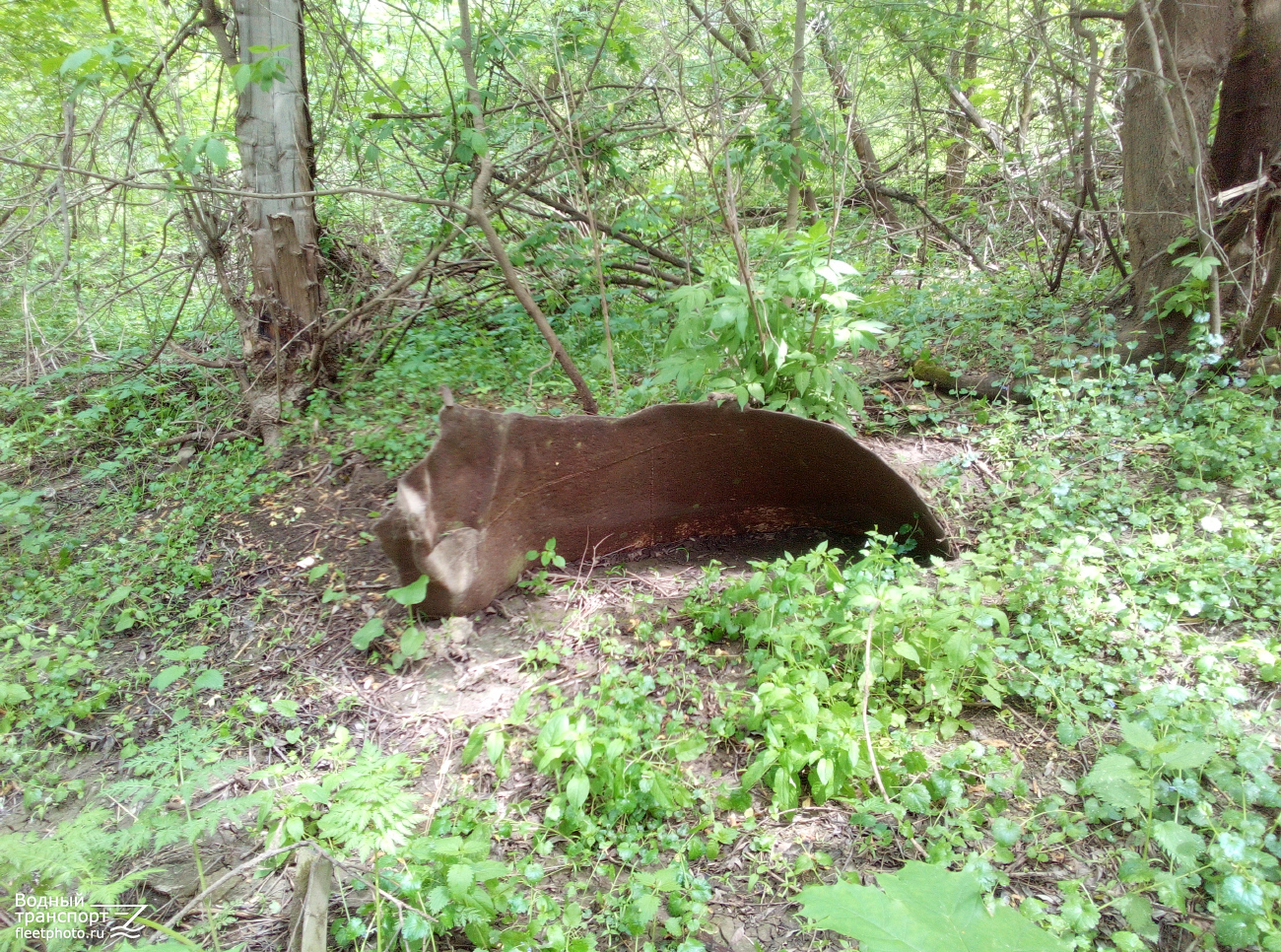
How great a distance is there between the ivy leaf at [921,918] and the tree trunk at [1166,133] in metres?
3.58

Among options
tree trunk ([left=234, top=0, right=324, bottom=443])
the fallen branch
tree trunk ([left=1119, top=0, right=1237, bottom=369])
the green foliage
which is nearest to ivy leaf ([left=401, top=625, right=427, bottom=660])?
the green foliage

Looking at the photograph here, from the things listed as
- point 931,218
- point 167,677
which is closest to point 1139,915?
point 167,677

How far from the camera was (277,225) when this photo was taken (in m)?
3.75

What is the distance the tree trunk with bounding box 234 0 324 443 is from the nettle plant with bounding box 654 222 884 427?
6.98ft

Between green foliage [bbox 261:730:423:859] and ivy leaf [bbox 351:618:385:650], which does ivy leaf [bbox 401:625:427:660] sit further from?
green foliage [bbox 261:730:423:859]

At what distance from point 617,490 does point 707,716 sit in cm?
117

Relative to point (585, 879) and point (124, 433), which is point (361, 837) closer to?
point (585, 879)

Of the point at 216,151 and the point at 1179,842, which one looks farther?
the point at 216,151

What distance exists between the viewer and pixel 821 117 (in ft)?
14.3

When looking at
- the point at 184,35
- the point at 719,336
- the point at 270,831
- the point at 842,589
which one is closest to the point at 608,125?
the point at 719,336

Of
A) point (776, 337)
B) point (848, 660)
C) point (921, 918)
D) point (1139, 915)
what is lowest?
point (1139, 915)

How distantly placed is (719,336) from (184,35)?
3.13 metres

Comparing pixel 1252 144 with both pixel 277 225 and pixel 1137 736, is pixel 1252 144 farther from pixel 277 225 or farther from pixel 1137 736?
pixel 277 225

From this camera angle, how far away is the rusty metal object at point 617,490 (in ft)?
8.53
